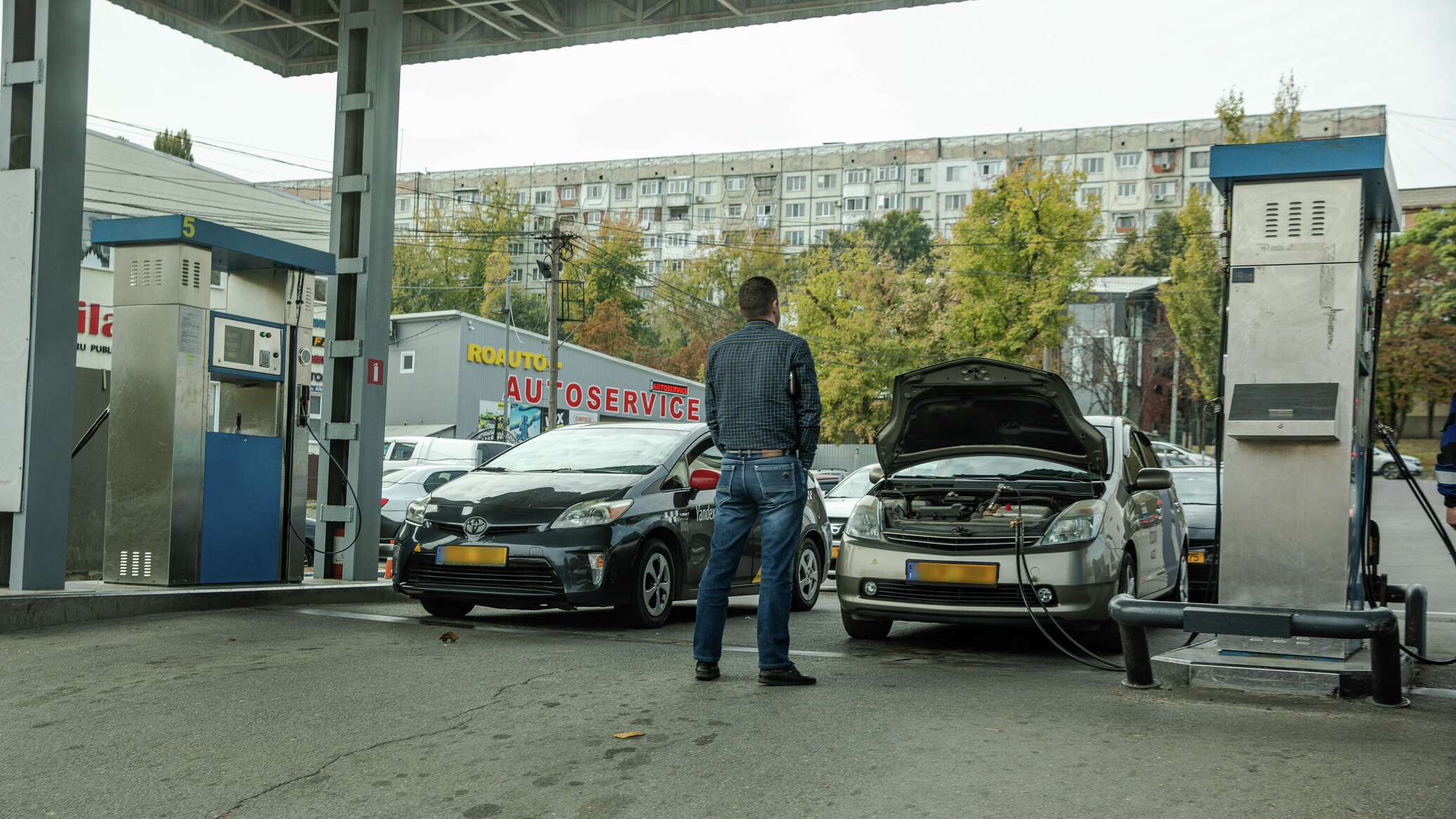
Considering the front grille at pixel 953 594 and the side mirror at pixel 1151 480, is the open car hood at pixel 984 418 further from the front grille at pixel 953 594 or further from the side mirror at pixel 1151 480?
the front grille at pixel 953 594

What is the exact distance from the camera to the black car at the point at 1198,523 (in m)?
13.0

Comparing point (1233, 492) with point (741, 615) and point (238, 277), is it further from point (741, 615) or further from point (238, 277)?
point (238, 277)

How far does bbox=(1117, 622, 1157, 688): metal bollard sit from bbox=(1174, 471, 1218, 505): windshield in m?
8.51

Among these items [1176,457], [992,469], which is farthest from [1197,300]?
[992,469]

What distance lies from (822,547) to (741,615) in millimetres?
1600

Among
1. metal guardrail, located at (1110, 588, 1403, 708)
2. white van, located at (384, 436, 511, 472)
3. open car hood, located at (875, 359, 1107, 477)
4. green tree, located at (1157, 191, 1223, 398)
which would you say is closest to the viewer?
metal guardrail, located at (1110, 588, 1403, 708)

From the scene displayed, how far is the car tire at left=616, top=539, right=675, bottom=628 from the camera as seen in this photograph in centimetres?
887

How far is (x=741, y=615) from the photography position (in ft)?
34.4

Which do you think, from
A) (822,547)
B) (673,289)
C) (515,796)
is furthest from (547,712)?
(673,289)

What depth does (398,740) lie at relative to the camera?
5008 millimetres

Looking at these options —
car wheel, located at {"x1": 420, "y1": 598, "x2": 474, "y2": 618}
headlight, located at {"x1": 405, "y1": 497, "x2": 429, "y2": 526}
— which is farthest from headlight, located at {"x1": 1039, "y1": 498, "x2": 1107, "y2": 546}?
headlight, located at {"x1": 405, "y1": 497, "x2": 429, "y2": 526}

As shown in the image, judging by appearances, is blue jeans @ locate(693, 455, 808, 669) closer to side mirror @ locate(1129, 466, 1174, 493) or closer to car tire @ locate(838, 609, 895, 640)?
car tire @ locate(838, 609, 895, 640)

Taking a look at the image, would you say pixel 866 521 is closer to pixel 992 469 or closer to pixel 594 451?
pixel 992 469

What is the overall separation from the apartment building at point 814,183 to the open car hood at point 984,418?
266ft
